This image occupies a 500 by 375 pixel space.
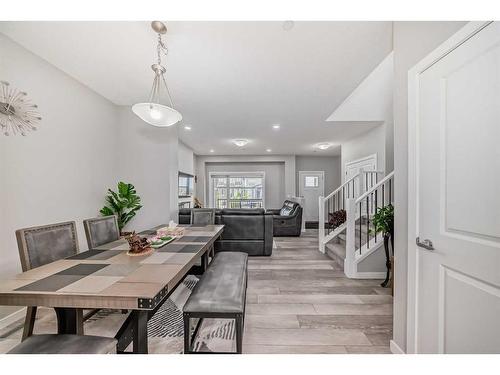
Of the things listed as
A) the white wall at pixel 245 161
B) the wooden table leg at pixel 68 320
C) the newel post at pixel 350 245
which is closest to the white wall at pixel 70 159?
the wooden table leg at pixel 68 320

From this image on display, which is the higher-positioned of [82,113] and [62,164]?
[82,113]

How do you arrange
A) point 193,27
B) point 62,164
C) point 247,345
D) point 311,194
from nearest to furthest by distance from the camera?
point 247,345 < point 193,27 < point 62,164 < point 311,194

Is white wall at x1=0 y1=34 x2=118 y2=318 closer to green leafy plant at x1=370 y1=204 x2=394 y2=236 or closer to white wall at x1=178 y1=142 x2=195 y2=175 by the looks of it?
white wall at x1=178 y1=142 x2=195 y2=175

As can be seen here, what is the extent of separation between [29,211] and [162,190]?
69.1 inches

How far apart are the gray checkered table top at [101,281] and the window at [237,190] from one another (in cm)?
681

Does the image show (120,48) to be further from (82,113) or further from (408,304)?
(408,304)

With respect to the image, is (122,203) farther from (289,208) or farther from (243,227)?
(289,208)

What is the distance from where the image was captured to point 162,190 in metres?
3.79

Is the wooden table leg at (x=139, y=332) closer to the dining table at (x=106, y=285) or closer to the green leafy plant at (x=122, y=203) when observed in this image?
the dining table at (x=106, y=285)

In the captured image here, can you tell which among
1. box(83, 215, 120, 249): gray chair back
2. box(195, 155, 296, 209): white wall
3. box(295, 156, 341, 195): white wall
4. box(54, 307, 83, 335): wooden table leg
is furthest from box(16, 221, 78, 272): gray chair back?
box(295, 156, 341, 195): white wall

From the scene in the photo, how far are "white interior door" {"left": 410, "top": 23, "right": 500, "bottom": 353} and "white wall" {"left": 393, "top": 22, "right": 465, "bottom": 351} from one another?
0.12 meters

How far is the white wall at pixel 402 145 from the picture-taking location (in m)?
1.46
